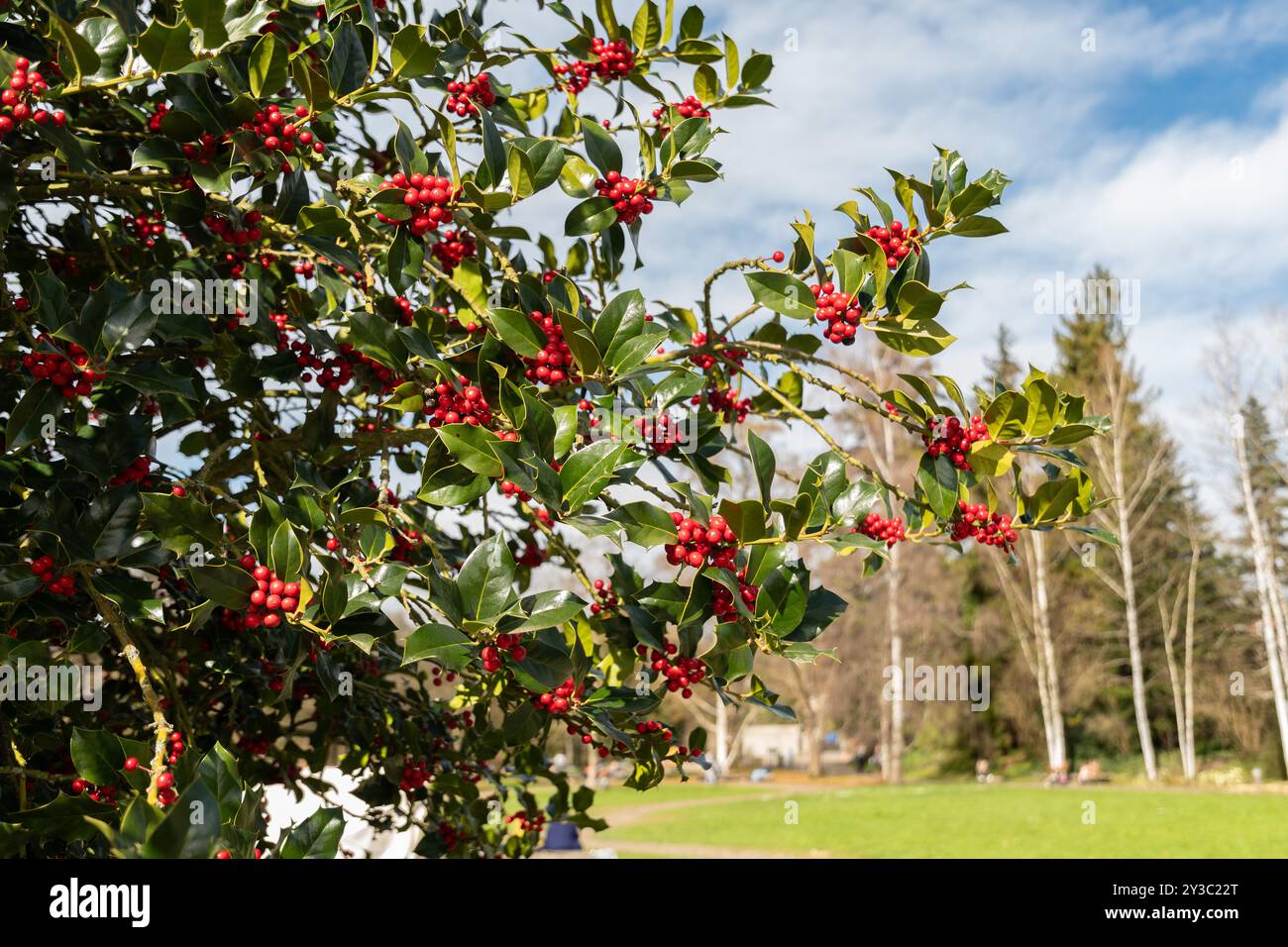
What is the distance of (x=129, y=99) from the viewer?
2.45 metres

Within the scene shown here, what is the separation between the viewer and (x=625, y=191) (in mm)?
2041

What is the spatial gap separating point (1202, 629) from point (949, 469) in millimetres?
31848

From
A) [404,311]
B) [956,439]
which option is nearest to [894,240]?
[956,439]

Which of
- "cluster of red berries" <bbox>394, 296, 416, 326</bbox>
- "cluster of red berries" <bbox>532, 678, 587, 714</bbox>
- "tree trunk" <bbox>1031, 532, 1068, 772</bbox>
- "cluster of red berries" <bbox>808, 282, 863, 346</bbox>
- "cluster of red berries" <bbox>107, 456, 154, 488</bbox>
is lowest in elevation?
"tree trunk" <bbox>1031, 532, 1068, 772</bbox>

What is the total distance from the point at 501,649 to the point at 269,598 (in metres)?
0.39

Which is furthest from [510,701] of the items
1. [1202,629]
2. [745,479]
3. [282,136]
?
[1202,629]

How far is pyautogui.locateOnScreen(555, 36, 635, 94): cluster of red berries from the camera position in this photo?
2.78 metres

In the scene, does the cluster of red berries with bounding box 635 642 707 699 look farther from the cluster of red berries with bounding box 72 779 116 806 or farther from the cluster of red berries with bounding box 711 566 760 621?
the cluster of red berries with bounding box 72 779 116 806

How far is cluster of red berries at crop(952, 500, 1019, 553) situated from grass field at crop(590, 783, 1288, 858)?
8880 millimetres

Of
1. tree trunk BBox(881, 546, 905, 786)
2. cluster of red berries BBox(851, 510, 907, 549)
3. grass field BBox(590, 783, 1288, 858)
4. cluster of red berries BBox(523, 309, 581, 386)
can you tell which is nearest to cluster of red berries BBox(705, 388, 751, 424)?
cluster of red berries BBox(851, 510, 907, 549)

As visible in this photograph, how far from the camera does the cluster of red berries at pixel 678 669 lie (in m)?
1.89

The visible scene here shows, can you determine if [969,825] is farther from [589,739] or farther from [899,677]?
[589,739]

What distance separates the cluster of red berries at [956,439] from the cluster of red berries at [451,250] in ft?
3.60
